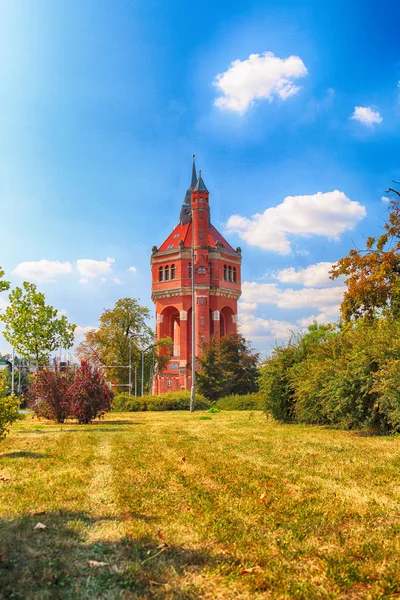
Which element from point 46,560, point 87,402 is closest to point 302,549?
point 46,560

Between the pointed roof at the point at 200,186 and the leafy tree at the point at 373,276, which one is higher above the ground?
the pointed roof at the point at 200,186

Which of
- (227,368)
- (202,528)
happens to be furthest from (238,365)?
(202,528)

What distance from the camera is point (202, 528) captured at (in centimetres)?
397

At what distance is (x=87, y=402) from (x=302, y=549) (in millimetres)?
14717

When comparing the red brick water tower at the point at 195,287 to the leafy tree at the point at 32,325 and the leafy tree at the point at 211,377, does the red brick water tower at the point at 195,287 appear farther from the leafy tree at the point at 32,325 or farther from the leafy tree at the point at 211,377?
the leafy tree at the point at 32,325

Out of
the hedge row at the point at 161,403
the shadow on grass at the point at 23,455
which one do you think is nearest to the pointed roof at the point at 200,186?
the hedge row at the point at 161,403

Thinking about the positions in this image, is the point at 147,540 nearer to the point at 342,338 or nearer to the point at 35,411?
the point at 342,338

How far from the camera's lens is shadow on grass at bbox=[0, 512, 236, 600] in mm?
2881

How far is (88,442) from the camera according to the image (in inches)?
424

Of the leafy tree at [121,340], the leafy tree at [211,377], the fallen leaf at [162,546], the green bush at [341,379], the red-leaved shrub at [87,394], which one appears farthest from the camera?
the leafy tree at [121,340]

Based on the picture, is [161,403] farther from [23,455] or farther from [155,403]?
[23,455]

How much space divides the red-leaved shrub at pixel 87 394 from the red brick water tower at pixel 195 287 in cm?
4244

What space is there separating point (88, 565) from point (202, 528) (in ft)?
3.48

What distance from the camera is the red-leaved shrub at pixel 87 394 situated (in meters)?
17.3
